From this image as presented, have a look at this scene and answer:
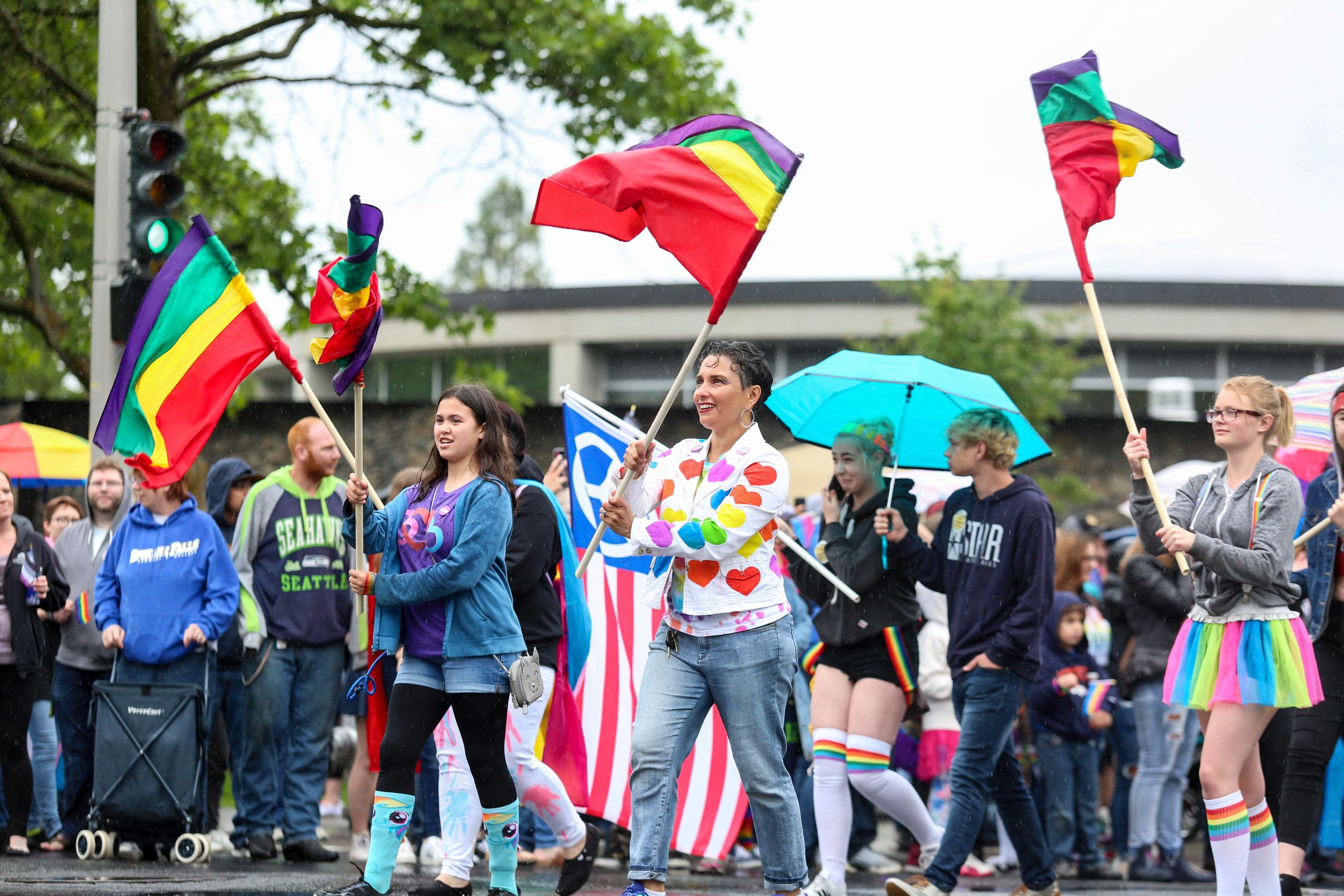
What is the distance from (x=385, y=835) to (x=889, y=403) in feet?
11.1

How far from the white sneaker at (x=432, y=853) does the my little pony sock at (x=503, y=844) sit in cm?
241

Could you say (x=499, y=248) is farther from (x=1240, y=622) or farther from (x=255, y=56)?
(x=1240, y=622)

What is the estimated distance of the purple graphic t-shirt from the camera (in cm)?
563

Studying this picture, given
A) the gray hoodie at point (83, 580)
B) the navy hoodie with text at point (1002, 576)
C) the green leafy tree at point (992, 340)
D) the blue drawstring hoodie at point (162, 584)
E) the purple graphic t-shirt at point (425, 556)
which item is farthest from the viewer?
the green leafy tree at point (992, 340)

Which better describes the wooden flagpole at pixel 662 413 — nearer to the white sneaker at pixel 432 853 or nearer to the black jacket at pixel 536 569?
the black jacket at pixel 536 569

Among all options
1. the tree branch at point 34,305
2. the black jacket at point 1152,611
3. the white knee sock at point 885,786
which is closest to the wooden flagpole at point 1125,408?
the white knee sock at point 885,786

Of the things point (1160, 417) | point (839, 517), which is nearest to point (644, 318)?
point (1160, 417)

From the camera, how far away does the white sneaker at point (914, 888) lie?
6.14 metres

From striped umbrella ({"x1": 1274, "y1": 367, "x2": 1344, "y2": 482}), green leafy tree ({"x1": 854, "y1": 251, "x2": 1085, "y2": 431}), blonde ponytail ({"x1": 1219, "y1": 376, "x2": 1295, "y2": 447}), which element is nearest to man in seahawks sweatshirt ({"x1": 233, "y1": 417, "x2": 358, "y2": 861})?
blonde ponytail ({"x1": 1219, "y1": 376, "x2": 1295, "y2": 447})

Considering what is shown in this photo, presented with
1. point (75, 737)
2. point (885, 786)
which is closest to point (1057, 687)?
point (885, 786)

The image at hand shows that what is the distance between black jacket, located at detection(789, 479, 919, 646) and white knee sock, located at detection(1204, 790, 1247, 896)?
1.57 metres

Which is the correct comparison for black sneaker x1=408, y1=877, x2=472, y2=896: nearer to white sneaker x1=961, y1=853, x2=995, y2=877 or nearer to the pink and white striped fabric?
the pink and white striped fabric

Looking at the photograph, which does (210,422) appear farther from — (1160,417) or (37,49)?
(1160,417)

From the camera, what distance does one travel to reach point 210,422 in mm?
6090
